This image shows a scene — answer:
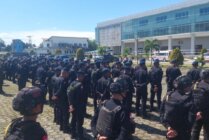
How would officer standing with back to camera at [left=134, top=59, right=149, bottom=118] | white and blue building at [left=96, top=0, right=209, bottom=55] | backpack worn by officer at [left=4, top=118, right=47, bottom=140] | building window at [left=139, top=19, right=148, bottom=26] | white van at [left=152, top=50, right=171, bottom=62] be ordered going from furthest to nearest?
1. building window at [left=139, top=19, right=148, bottom=26]
2. white and blue building at [left=96, top=0, right=209, bottom=55]
3. white van at [left=152, top=50, right=171, bottom=62]
4. officer standing with back to camera at [left=134, top=59, right=149, bottom=118]
5. backpack worn by officer at [left=4, top=118, right=47, bottom=140]

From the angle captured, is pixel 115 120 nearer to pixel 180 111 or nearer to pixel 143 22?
pixel 180 111

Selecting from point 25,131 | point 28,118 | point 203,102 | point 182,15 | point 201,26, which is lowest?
point 203,102

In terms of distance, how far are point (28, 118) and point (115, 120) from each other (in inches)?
57.2

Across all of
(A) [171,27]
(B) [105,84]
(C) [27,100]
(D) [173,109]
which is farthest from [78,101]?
(A) [171,27]

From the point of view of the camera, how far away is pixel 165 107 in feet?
18.7

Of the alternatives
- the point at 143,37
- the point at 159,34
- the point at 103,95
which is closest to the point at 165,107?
the point at 103,95

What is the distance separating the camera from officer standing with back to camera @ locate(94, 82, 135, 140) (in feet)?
14.3

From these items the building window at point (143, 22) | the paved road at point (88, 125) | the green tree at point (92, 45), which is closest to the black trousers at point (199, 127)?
the paved road at point (88, 125)

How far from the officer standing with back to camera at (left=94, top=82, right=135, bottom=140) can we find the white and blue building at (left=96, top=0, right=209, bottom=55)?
195 feet

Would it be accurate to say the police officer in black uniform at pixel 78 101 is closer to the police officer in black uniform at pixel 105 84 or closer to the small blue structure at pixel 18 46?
the police officer in black uniform at pixel 105 84

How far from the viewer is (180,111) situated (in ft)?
17.6

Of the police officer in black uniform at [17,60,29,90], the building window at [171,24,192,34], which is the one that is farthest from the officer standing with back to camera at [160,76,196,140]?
the building window at [171,24,192,34]

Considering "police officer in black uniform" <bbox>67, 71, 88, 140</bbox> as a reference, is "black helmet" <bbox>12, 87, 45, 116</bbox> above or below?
above

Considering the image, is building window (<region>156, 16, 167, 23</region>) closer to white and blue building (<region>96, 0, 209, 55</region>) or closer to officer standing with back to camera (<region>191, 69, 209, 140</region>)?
white and blue building (<region>96, 0, 209, 55</region>)
